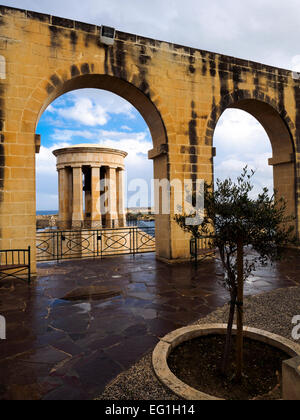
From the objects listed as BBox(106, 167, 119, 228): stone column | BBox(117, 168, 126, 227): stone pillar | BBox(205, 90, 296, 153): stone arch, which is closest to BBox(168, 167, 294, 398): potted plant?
BBox(205, 90, 296, 153): stone arch

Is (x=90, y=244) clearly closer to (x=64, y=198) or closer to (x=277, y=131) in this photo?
(x=64, y=198)

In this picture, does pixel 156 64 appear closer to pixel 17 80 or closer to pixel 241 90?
pixel 241 90

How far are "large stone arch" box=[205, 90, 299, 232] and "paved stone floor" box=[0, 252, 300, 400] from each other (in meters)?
3.85

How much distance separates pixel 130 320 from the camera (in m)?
4.02

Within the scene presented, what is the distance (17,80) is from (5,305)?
5243 mm

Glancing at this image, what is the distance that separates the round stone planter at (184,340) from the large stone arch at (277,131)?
738 centimetres

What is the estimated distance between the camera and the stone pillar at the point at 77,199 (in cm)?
1816

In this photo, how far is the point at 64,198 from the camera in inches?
763

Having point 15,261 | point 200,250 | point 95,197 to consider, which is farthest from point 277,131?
point 95,197

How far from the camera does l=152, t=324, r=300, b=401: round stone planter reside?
87.3 inches

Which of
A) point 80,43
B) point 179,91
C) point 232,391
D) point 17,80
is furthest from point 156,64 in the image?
point 232,391

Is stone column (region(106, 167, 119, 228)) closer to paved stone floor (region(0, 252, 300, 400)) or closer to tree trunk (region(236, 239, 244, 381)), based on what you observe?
paved stone floor (region(0, 252, 300, 400))

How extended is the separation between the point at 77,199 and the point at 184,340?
53.1ft

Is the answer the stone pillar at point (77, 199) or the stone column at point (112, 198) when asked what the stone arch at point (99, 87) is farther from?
the stone column at point (112, 198)
